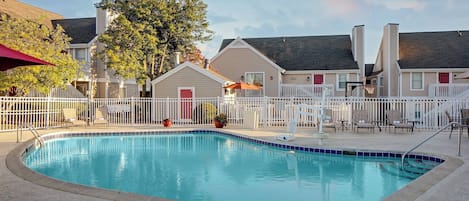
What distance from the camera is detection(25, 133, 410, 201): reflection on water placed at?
7254mm

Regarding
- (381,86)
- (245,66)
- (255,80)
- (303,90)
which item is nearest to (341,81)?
(303,90)

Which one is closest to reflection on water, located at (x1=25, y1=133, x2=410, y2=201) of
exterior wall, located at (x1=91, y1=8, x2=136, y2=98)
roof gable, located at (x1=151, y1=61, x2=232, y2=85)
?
roof gable, located at (x1=151, y1=61, x2=232, y2=85)

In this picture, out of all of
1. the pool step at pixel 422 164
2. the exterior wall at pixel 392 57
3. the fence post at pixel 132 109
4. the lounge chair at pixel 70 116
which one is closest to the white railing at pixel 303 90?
the exterior wall at pixel 392 57

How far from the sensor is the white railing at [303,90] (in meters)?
24.0

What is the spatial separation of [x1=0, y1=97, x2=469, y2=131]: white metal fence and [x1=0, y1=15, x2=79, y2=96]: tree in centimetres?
88

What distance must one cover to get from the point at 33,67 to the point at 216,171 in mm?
11564

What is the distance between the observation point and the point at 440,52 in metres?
25.0

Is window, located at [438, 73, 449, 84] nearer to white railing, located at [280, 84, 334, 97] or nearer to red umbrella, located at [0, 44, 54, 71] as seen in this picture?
white railing, located at [280, 84, 334, 97]

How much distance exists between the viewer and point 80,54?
26281 mm

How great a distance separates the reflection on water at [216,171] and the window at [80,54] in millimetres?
14163

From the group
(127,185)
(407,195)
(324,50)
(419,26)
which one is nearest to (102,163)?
(127,185)

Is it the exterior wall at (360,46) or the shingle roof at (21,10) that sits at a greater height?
the shingle roof at (21,10)

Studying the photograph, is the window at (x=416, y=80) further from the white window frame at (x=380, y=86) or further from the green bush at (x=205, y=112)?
the green bush at (x=205, y=112)

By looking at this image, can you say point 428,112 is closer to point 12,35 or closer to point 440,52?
point 440,52
